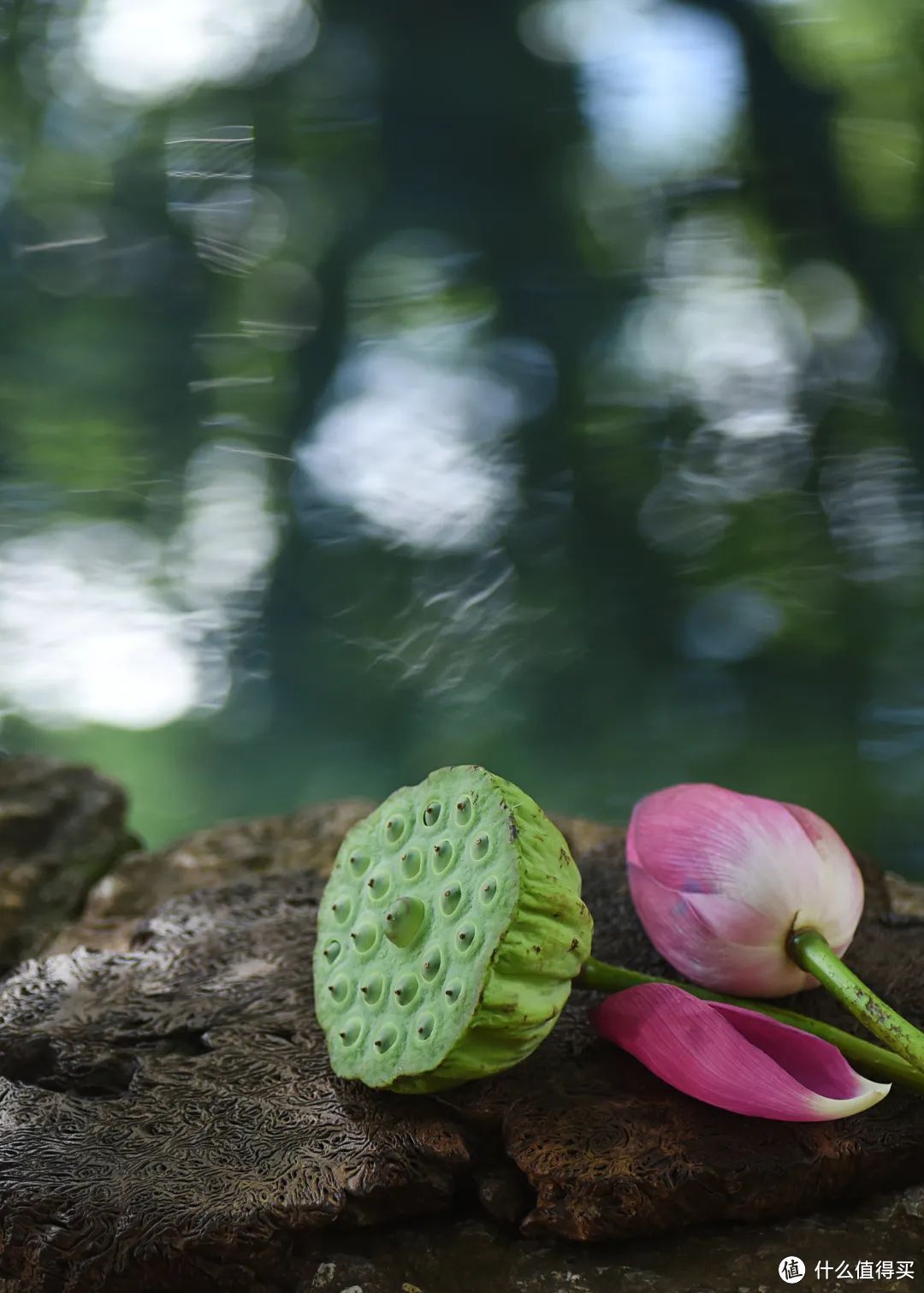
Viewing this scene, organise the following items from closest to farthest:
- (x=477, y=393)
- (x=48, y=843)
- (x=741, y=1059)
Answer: (x=741, y=1059) → (x=48, y=843) → (x=477, y=393)

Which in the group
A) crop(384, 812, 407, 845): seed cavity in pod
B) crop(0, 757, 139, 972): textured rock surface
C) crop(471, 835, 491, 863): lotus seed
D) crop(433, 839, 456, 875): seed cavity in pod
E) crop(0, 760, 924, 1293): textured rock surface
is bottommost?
crop(0, 757, 139, 972): textured rock surface

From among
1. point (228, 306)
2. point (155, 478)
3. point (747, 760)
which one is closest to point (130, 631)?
point (155, 478)

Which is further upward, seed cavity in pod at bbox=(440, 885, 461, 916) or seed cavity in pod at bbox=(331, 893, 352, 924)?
seed cavity in pod at bbox=(440, 885, 461, 916)

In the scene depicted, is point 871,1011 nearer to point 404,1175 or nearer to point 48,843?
point 404,1175

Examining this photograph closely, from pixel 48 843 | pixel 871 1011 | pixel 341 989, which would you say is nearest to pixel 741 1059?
pixel 871 1011

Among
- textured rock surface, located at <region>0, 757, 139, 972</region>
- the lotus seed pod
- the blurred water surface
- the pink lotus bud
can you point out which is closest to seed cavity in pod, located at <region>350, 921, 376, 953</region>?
the lotus seed pod

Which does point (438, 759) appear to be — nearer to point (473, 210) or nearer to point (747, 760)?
point (747, 760)

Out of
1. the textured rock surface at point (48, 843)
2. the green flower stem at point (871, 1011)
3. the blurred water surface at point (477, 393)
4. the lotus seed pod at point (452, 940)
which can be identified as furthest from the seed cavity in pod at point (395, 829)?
the blurred water surface at point (477, 393)

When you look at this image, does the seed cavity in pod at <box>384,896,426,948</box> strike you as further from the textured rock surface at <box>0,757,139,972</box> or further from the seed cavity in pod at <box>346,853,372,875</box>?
the textured rock surface at <box>0,757,139,972</box>

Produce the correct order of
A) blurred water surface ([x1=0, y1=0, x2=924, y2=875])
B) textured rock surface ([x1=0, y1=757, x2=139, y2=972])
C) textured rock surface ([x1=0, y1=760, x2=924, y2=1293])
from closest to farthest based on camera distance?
1. textured rock surface ([x1=0, y1=760, x2=924, y2=1293])
2. textured rock surface ([x1=0, y1=757, x2=139, y2=972])
3. blurred water surface ([x1=0, y1=0, x2=924, y2=875])
